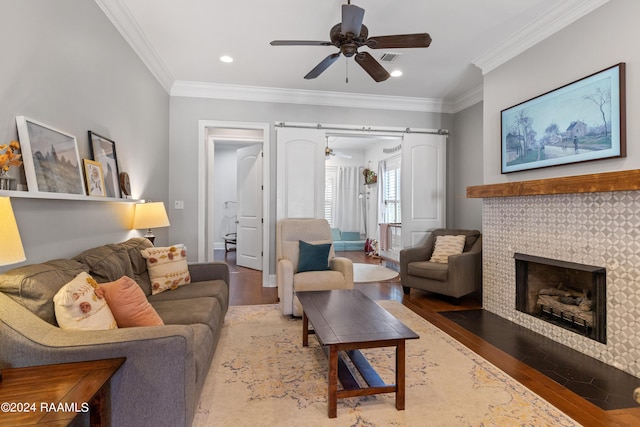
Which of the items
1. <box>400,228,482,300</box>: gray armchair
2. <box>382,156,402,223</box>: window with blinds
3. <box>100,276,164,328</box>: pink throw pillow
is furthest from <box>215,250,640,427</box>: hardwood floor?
<box>382,156,402,223</box>: window with blinds

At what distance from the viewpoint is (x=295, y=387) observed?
2.08 m

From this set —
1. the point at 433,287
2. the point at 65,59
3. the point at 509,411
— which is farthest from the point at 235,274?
the point at 509,411

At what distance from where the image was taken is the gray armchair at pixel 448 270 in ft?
12.5

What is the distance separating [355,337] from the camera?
5.90 feet

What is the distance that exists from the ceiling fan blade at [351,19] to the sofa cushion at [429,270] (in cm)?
280

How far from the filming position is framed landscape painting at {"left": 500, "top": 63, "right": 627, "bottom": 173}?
238cm

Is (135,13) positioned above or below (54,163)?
above

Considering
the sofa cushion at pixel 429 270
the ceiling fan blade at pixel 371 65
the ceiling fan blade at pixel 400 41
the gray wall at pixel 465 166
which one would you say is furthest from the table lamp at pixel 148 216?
the gray wall at pixel 465 166

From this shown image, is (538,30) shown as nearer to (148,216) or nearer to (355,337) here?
(355,337)

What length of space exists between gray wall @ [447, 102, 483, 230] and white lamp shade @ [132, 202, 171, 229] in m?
4.09

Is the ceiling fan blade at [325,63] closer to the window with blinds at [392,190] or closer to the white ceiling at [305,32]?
the white ceiling at [305,32]

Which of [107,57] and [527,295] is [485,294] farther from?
[107,57]

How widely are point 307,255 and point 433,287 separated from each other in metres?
1.67

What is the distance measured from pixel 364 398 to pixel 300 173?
3274 millimetres
